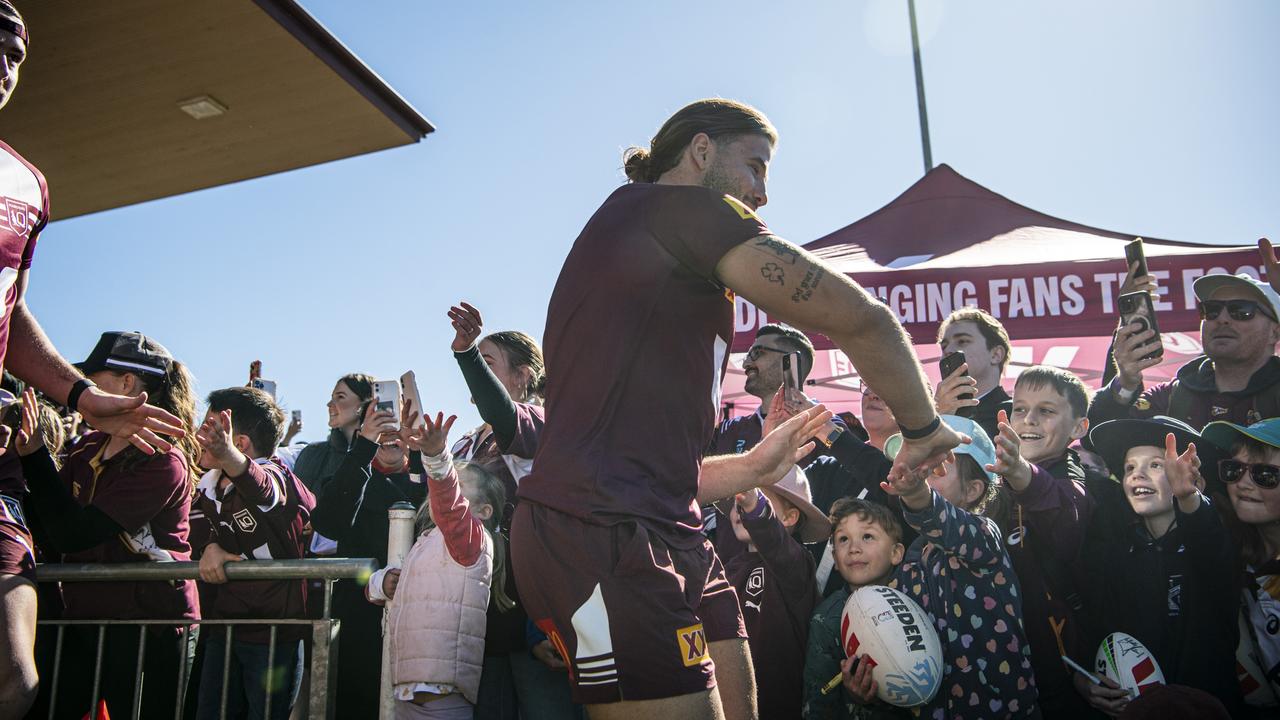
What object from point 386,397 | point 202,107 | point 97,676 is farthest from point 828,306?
point 202,107

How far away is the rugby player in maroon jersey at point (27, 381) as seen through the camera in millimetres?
2822

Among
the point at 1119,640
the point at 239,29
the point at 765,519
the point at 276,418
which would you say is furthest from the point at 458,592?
the point at 239,29

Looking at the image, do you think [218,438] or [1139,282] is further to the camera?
[1139,282]

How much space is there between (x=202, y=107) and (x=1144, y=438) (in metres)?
5.89

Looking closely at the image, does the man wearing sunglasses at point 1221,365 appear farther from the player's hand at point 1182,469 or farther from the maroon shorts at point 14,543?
the maroon shorts at point 14,543

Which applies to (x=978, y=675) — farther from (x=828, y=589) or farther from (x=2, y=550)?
(x=2, y=550)

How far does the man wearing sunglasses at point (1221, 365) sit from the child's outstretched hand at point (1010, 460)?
3.49 feet

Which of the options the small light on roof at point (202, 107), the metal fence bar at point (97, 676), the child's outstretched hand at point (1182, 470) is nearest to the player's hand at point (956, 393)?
the child's outstretched hand at point (1182, 470)

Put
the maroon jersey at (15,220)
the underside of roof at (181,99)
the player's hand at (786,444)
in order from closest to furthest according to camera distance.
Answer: the player's hand at (786,444) < the maroon jersey at (15,220) < the underside of roof at (181,99)

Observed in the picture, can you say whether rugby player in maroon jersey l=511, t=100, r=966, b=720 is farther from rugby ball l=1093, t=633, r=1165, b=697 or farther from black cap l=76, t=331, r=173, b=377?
black cap l=76, t=331, r=173, b=377

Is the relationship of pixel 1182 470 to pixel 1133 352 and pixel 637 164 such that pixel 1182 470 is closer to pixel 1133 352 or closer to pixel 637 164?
pixel 1133 352

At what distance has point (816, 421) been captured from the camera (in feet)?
8.09

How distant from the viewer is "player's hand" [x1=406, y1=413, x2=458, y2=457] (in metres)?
3.71

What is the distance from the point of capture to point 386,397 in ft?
14.9
